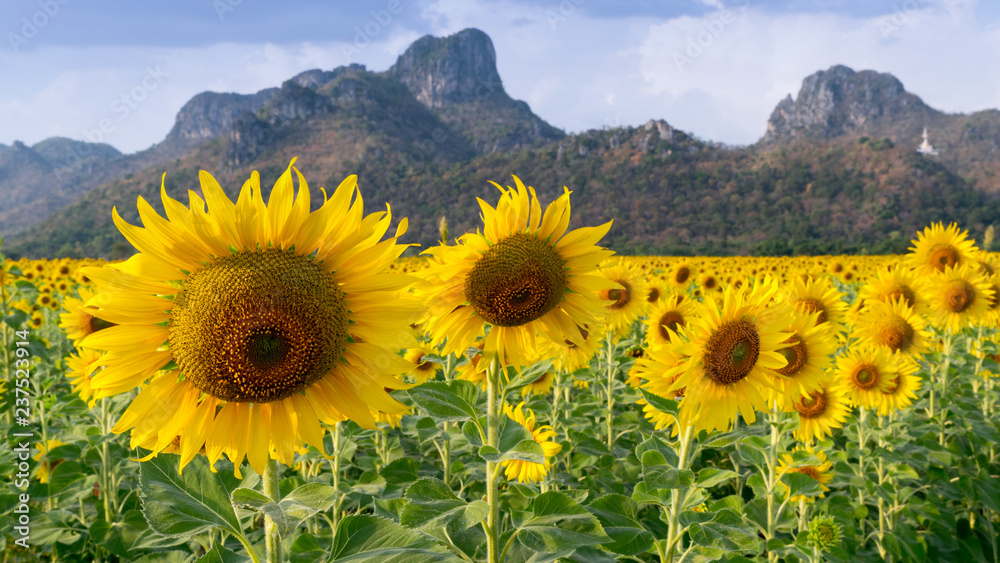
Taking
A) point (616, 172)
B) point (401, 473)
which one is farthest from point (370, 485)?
point (616, 172)

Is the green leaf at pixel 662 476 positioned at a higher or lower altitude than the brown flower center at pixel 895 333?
lower

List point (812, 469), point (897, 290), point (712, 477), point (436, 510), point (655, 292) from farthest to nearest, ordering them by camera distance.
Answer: point (655, 292)
point (897, 290)
point (812, 469)
point (712, 477)
point (436, 510)

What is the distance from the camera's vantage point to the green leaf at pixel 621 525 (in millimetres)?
2232

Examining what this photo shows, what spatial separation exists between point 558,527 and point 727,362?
1158mm

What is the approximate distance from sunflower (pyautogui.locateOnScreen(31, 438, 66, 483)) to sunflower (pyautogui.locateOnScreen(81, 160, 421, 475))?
4011 millimetres

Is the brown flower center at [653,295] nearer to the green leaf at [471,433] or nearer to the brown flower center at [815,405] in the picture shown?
the brown flower center at [815,405]

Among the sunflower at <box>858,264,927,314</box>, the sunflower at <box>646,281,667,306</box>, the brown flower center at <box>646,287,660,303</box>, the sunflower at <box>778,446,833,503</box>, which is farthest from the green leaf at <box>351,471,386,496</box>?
the sunflower at <box>858,264,927,314</box>

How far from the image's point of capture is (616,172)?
10138 centimetres

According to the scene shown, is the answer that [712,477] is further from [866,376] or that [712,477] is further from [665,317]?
[866,376]

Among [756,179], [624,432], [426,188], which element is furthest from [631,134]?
[624,432]

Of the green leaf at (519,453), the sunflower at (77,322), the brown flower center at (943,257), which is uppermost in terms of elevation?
the brown flower center at (943,257)

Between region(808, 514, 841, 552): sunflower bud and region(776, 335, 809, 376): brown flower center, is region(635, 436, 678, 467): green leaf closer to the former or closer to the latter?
region(776, 335, 809, 376): brown flower center

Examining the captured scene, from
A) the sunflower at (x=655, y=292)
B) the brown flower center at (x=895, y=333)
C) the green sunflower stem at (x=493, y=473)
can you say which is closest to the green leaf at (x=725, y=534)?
the green sunflower stem at (x=493, y=473)

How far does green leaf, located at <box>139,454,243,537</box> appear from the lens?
1.36 meters
